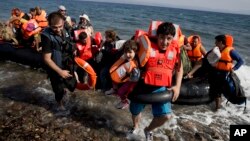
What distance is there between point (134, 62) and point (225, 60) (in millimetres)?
2460

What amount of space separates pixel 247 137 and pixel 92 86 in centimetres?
252

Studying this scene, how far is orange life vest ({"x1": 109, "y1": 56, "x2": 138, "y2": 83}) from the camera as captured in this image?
146 inches

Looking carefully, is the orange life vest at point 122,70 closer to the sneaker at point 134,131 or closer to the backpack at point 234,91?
the sneaker at point 134,131

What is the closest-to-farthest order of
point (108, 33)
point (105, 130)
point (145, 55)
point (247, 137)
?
point (145, 55) → point (247, 137) → point (105, 130) → point (108, 33)

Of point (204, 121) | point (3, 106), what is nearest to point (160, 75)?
point (204, 121)

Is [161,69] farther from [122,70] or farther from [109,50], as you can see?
[109,50]

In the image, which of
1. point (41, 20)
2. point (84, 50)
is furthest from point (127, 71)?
point (41, 20)

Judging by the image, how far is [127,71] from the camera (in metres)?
3.76

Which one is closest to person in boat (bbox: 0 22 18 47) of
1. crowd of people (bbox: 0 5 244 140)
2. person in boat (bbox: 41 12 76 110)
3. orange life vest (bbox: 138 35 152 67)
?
crowd of people (bbox: 0 5 244 140)

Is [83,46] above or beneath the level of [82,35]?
beneath

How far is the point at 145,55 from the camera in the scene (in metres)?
3.50

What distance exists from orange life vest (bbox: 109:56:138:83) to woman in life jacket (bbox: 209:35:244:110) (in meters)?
2.40

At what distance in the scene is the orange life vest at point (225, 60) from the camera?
537cm

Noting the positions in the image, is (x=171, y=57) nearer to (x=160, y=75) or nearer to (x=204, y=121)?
(x=160, y=75)
